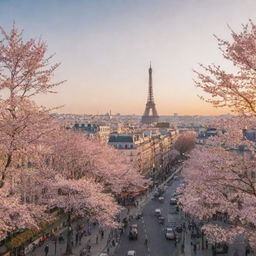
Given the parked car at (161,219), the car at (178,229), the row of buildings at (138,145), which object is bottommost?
the parked car at (161,219)

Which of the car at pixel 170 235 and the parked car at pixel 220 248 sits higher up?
the parked car at pixel 220 248

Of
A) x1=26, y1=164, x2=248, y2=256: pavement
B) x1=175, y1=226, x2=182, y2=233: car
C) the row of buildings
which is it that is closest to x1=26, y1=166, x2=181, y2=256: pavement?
x1=26, y1=164, x2=248, y2=256: pavement

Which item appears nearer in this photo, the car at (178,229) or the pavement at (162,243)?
the pavement at (162,243)

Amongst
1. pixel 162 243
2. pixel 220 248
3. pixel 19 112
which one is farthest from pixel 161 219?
pixel 19 112

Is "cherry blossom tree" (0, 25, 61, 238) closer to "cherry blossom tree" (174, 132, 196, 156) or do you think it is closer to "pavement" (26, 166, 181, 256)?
"pavement" (26, 166, 181, 256)

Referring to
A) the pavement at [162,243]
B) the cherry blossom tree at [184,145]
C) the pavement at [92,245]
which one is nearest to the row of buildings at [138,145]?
the cherry blossom tree at [184,145]

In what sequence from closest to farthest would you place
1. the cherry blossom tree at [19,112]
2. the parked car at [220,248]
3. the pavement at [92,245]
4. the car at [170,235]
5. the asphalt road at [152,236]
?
the cherry blossom tree at [19,112] → the parked car at [220,248] → the pavement at [92,245] → the asphalt road at [152,236] → the car at [170,235]

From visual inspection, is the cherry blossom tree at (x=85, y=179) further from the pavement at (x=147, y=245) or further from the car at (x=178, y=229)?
the car at (x=178, y=229)

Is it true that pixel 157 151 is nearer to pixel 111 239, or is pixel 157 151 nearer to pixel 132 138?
pixel 132 138

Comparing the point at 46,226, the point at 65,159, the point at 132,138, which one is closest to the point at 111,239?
the point at 46,226
